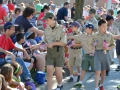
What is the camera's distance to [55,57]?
891cm

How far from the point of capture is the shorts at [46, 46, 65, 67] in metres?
8.88

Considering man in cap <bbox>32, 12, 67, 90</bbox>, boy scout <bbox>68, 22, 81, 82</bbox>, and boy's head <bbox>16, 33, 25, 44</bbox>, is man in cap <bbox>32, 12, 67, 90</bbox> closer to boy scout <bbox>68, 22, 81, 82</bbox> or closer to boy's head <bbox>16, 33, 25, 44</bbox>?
boy's head <bbox>16, 33, 25, 44</bbox>

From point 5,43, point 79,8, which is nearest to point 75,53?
point 5,43

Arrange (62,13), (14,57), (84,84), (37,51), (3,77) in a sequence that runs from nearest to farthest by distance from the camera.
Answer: (3,77), (14,57), (37,51), (84,84), (62,13)

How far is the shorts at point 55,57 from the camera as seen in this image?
29.1 ft

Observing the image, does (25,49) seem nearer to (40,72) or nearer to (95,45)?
(40,72)

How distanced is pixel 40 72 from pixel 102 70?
1.53 metres

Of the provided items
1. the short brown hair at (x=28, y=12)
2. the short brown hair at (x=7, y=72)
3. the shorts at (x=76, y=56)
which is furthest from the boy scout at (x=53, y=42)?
the short brown hair at (x=7, y=72)

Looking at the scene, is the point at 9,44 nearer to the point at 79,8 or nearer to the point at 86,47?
Result: the point at 86,47

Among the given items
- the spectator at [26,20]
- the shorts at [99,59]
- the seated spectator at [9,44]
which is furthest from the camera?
the spectator at [26,20]

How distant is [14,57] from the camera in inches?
321

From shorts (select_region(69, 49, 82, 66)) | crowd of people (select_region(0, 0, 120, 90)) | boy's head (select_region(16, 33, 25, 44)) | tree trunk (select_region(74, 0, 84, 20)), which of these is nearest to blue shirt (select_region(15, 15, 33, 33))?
crowd of people (select_region(0, 0, 120, 90))

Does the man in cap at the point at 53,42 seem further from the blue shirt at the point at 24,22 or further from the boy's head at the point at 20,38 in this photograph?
the blue shirt at the point at 24,22

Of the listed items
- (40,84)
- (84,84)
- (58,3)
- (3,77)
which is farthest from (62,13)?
(58,3)
